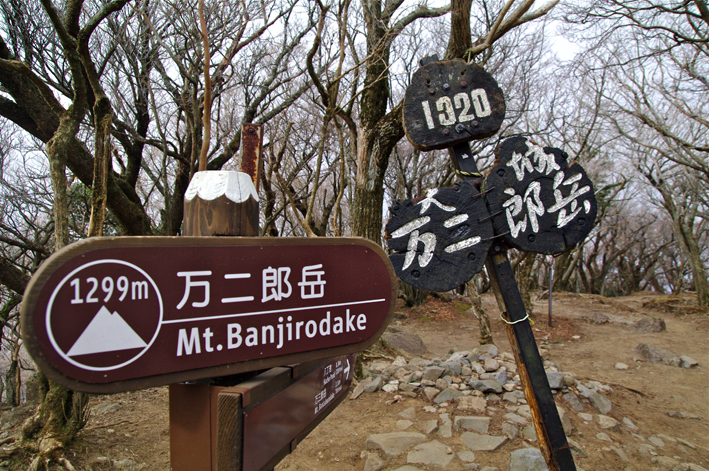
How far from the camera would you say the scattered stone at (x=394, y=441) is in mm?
3129

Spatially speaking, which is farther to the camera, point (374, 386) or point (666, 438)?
point (374, 386)

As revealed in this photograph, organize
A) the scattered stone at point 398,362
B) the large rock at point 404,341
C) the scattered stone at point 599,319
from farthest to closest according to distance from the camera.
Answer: the scattered stone at point 599,319
the large rock at point 404,341
the scattered stone at point 398,362

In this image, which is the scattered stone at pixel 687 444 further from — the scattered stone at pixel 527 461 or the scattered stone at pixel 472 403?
the scattered stone at pixel 527 461

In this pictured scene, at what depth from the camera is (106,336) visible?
2.81 feet

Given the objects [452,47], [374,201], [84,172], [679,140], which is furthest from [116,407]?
[679,140]

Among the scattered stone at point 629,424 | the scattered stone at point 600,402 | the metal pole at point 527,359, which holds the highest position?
the metal pole at point 527,359

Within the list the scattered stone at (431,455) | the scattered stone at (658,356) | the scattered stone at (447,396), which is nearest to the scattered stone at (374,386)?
the scattered stone at (447,396)

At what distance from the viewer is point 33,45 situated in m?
5.96

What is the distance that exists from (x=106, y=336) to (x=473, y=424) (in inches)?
132

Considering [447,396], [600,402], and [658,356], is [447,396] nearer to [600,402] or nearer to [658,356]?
[600,402]

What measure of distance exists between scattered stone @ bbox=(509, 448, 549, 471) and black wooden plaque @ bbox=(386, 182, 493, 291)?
1.61 meters

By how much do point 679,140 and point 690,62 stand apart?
6.19 ft

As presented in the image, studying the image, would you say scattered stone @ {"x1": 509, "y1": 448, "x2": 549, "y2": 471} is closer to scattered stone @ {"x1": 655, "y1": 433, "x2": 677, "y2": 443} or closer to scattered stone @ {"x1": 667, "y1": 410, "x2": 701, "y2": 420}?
scattered stone @ {"x1": 655, "y1": 433, "x2": 677, "y2": 443}

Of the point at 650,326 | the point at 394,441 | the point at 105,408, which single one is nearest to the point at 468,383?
the point at 394,441
